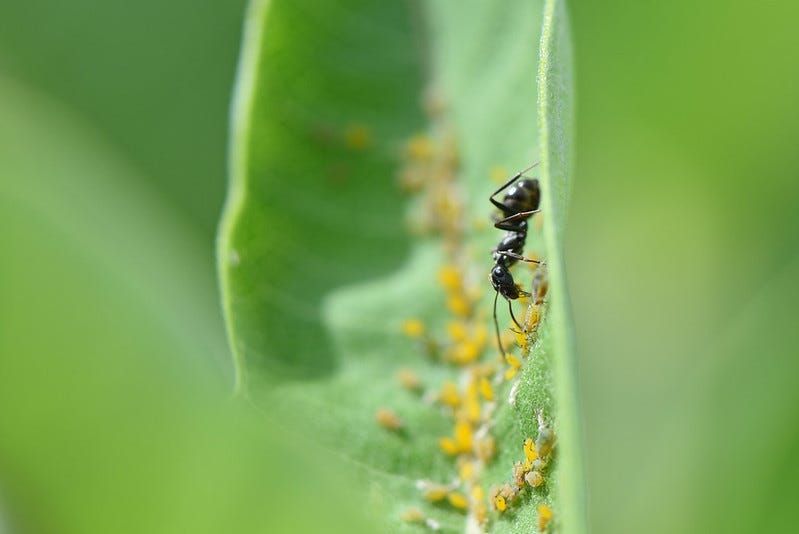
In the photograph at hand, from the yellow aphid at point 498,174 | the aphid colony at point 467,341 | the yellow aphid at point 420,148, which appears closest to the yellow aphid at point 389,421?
the aphid colony at point 467,341

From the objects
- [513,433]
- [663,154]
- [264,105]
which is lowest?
[513,433]

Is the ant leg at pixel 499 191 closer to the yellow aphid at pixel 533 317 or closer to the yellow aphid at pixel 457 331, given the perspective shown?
the yellow aphid at pixel 457 331

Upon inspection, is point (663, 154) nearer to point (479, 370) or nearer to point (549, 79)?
point (479, 370)

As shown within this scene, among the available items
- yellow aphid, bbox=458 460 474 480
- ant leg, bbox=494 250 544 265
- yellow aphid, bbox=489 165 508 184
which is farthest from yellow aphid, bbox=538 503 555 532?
yellow aphid, bbox=489 165 508 184

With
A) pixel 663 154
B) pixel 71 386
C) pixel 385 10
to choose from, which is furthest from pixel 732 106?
pixel 71 386

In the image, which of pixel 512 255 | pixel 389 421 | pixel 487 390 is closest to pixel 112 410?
pixel 389 421

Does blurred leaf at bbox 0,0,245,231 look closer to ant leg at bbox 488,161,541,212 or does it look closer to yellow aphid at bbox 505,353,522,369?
ant leg at bbox 488,161,541,212
